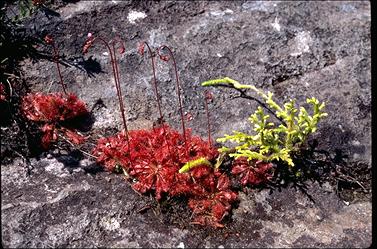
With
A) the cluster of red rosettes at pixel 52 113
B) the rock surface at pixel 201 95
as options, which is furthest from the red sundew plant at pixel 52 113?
the rock surface at pixel 201 95

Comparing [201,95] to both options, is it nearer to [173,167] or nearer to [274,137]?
[274,137]

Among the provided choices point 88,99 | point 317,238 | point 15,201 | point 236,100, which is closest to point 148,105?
point 88,99

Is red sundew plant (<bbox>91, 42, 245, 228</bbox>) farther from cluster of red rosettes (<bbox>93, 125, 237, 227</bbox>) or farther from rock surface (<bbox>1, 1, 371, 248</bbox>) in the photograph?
rock surface (<bbox>1, 1, 371, 248</bbox>)

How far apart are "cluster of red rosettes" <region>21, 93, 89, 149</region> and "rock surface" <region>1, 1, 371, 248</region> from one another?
277 millimetres

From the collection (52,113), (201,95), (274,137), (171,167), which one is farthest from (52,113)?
(274,137)

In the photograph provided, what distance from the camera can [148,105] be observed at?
5441 mm

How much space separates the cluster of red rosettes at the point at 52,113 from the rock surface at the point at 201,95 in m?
0.28

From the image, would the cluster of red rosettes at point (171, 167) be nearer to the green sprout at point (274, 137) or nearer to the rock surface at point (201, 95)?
the rock surface at point (201, 95)

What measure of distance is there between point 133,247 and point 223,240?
824mm

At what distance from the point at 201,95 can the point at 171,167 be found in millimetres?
1286

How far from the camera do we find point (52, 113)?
4.90 metres

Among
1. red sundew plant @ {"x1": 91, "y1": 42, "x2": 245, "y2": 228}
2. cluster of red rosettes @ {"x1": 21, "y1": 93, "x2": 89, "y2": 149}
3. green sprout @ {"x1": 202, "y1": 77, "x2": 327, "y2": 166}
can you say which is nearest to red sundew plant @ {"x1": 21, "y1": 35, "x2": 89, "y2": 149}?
cluster of red rosettes @ {"x1": 21, "y1": 93, "x2": 89, "y2": 149}

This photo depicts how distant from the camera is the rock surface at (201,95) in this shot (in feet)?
13.8

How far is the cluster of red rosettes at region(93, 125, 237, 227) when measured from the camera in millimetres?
4418
